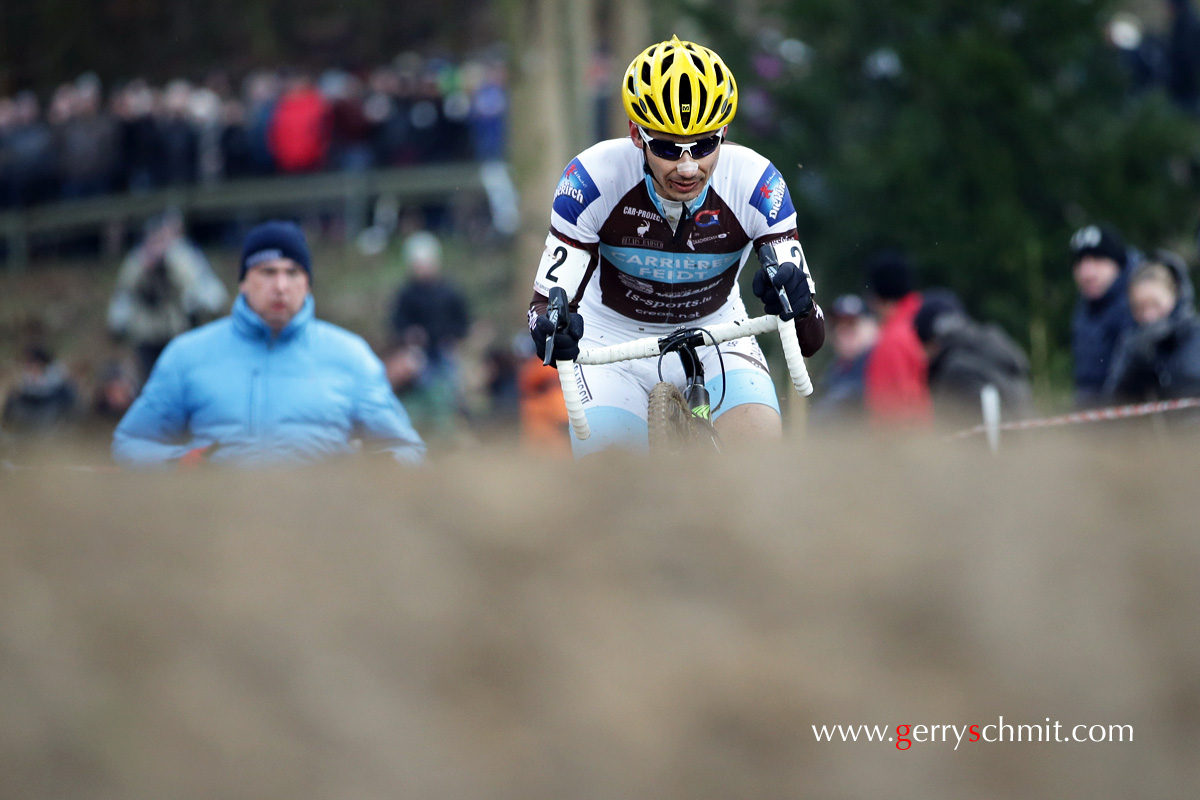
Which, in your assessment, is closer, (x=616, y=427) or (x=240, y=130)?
(x=616, y=427)

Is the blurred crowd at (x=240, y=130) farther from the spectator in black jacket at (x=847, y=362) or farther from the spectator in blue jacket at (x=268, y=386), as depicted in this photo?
the spectator in blue jacket at (x=268, y=386)

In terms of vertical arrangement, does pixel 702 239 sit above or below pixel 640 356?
above

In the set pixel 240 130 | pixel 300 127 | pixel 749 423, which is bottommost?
pixel 749 423

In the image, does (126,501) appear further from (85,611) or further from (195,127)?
(195,127)

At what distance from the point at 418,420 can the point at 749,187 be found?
6.80m

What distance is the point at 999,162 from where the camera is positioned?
456 inches

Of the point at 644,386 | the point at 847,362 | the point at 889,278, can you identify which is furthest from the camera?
the point at 847,362

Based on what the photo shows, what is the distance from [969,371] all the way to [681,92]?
3652 mm

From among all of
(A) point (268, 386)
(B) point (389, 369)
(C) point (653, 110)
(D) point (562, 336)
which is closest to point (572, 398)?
(D) point (562, 336)

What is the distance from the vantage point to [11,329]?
61.8ft

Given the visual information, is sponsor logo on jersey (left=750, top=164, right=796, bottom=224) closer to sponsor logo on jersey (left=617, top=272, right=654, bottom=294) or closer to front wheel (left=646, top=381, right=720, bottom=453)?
sponsor logo on jersey (left=617, top=272, right=654, bottom=294)

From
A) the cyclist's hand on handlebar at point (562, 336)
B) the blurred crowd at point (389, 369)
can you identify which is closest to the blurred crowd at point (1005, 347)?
the blurred crowd at point (389, 369)

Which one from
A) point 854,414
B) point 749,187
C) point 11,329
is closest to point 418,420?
point 854,414

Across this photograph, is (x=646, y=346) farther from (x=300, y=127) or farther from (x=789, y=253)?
(x=300, y=127)
